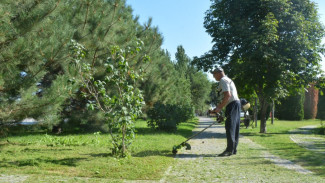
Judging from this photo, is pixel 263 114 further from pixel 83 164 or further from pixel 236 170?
pixel 83 164

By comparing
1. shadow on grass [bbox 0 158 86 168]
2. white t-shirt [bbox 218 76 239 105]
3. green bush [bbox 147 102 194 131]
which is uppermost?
white t-shirt [bbox 218 76 239 105]

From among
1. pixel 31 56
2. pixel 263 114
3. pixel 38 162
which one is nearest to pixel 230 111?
pixel 38 162

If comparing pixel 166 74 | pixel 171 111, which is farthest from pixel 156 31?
pixel 166 74

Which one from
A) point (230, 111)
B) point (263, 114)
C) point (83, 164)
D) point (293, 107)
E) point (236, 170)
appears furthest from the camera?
point (293, 107)

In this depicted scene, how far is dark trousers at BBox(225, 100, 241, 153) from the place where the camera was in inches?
272

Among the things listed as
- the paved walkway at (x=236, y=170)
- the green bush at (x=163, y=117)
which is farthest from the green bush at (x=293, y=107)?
the paved walkway at (x=236, y=170)

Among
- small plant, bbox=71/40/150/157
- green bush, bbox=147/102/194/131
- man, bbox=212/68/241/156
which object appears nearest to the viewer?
small plant, bbox=71/40/150/157

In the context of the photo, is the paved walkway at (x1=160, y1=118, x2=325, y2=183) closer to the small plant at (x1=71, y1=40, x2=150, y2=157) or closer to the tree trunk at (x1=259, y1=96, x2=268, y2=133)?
the small plant at (x1=71, y1=40, x2=150, y2=157)

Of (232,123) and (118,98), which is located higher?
(118,98)

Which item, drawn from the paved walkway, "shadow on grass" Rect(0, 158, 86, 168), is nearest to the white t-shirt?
the paved walkway

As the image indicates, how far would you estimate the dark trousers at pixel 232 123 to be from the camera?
6.91 metres

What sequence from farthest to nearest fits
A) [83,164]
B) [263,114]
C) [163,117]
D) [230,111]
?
1. [263,114]
2. [163,117]
3. [230,111]
4. [83,164]

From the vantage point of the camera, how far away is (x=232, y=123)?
22.7ft

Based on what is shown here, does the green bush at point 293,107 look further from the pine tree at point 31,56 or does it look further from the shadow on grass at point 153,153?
the pine tree at point 31,56
